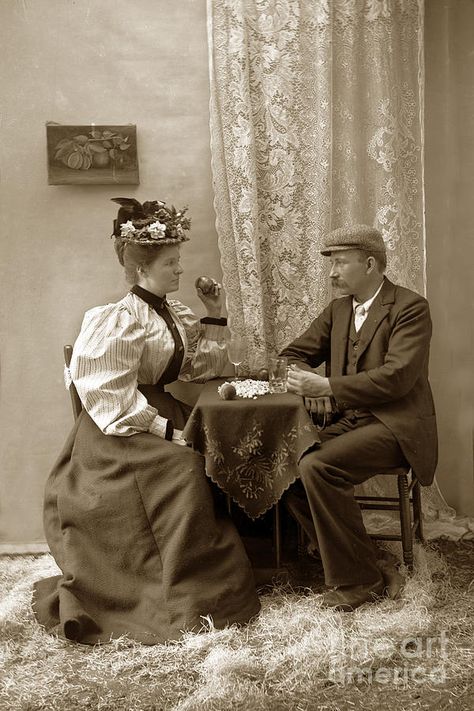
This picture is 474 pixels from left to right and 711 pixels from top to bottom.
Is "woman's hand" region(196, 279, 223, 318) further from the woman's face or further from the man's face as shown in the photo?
the man's face

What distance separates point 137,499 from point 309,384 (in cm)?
85

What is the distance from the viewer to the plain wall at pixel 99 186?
3867mm

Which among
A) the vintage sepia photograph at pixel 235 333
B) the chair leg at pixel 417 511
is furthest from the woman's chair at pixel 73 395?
the chair leg at pixel 417 511

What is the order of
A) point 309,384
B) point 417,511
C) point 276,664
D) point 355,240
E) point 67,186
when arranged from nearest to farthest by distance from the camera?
point 276,664, point 309,384, point 355,240, point 417,511, point 67,186

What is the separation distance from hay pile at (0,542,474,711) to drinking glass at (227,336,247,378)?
1.15 metres

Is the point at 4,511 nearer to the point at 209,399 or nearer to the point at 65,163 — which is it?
the point at 209,399

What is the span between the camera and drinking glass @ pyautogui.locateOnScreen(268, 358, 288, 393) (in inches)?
130

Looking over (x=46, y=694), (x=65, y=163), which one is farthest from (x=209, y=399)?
(x=65, y=163)

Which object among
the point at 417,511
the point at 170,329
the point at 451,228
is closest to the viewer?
the point at 170,329

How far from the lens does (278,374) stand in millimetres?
3309

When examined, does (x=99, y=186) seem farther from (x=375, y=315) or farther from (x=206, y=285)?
(x=375, y=315)

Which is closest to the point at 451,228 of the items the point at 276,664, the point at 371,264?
the point at 371,264

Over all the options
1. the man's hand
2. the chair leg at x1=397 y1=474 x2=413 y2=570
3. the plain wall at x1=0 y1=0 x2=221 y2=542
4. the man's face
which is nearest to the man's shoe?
the chair leg at x1=397 y1=474 x2=413 y2=570

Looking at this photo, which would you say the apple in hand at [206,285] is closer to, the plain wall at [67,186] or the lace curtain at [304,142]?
the lace curtain at [304,142]
